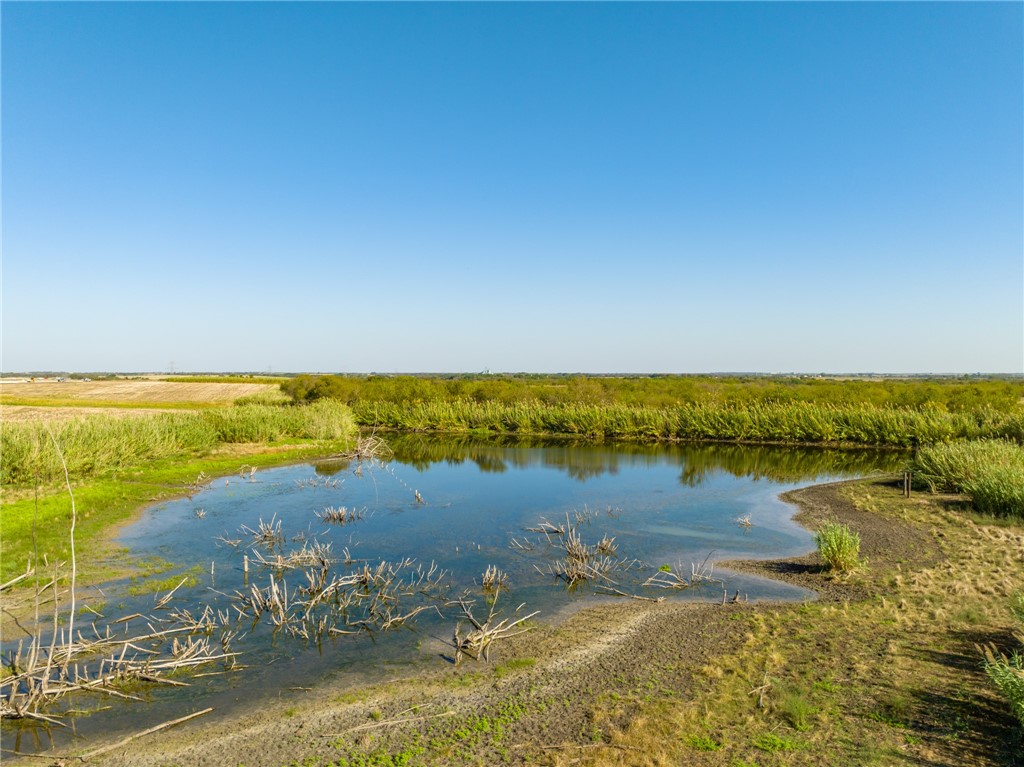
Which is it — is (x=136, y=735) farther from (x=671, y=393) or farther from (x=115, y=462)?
(x=671, y=393)

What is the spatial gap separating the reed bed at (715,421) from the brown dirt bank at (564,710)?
913 inches

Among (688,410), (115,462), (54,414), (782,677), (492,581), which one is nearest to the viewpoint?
(782,677)

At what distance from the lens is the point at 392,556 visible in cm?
1234

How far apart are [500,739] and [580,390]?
38937mm

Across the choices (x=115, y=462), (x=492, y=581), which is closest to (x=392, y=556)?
(x=492, y=581)

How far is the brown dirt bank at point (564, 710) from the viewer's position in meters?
5.47

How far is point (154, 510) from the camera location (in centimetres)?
1602

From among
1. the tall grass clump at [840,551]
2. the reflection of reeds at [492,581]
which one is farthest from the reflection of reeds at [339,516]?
the tall grass clump at [840,551]

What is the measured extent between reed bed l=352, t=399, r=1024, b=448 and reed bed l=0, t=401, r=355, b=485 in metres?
6.62

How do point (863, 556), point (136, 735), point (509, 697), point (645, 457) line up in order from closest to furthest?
1. point (136, 735)
2. point (509, 697)
3. point (863, 556)
4. point (645, 457)

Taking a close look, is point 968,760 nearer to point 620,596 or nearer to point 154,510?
point 620,596

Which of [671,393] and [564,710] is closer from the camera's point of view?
[564,710]

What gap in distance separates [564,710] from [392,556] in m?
6.73

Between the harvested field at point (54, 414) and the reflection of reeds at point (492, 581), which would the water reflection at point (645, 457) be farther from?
the harvested field at point (54, 414)
